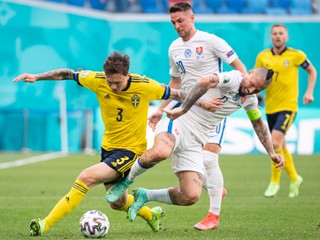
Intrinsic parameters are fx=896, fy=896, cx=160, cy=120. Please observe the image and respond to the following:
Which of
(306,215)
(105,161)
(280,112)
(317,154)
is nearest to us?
(105,161)

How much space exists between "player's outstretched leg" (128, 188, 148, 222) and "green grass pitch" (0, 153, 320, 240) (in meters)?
0.21

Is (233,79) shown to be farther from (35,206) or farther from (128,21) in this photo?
(128,21)

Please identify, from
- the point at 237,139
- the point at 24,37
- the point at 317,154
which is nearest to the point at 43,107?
the point at 24,37

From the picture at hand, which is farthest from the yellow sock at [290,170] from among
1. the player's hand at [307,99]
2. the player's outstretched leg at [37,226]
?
the player's outstretched leg at [37,226]

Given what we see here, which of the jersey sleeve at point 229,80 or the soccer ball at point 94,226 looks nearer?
the soccer ball at point 94,226

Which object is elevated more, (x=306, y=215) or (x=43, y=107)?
(x=306, y=215)

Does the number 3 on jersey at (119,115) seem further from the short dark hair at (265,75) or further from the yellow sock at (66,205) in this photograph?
the short dark hair at (265,75)

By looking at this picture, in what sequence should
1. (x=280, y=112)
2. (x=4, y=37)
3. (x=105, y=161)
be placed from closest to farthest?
(x=105, y=161) < (x=280, y=112) < (x=4, y=37)

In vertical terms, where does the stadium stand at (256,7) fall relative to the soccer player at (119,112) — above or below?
below

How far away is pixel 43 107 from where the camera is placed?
28.2 meters

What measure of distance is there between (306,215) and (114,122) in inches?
123

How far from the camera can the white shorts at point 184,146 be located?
31.0 feet

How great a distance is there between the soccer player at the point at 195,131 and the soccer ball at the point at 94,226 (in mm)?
388

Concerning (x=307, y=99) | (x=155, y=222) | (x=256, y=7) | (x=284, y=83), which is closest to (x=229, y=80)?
(x=155, y=222)
